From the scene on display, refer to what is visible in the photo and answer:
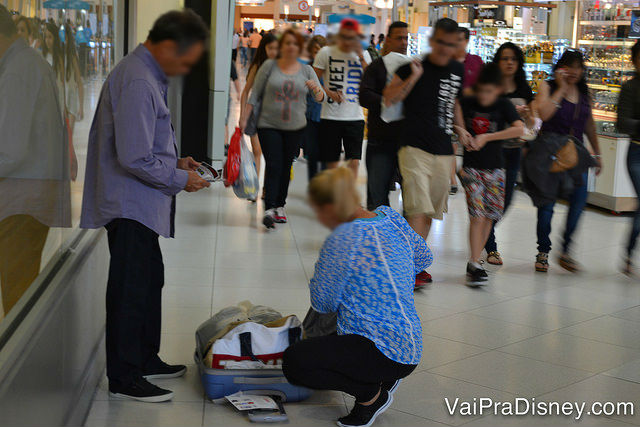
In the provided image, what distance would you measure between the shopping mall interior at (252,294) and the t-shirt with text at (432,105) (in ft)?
0.69

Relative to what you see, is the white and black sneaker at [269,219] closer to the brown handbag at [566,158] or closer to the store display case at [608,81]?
the brown handbag at [566,158]

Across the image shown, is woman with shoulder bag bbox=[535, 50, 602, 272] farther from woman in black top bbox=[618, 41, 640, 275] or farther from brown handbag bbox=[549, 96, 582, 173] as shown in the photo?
woman in black top bbox=[618, 41, 640, 275]

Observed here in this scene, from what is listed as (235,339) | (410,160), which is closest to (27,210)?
(235,339)

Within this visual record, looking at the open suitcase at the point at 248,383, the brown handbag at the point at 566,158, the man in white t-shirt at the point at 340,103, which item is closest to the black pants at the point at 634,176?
the brown handbag at the point at 566,158

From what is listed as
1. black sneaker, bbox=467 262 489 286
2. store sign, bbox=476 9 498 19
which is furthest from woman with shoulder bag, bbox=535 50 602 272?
store sign, bbox=476 9 498 19

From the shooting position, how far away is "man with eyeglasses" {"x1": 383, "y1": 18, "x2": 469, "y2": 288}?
4.92 m

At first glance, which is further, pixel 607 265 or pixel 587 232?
pixel 587 232

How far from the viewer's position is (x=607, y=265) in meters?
6.23

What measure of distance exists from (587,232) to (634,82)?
1938mm

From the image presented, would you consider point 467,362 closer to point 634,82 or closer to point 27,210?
point 27,210

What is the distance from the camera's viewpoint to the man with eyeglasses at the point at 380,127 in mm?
5520

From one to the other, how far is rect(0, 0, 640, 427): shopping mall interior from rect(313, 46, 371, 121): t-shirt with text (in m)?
0.53

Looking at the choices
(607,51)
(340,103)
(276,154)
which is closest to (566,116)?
(340,103)

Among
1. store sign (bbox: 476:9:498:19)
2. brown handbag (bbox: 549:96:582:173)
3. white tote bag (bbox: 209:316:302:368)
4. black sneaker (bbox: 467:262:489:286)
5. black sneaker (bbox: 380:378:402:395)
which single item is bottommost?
black sneaker (bbox: 467:262:489:286)
